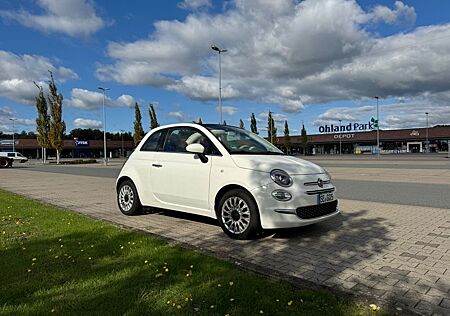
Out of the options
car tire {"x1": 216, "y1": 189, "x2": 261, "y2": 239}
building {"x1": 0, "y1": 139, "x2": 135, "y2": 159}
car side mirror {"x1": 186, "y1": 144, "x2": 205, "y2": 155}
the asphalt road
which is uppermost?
building {"x1": 0, "y1": 139, "x2": 135, "y2": 159}

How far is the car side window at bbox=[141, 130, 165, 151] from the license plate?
9.54 ft

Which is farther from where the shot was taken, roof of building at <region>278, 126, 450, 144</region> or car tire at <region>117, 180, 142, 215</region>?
roof of building at <region>278, 126, 450, 144</region>

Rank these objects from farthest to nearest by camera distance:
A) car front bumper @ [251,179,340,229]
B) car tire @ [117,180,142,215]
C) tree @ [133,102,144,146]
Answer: tree @ [133,102,144,146] → car tire @ [117,180,142,215] → car front bumper @ [251,179,340,229]

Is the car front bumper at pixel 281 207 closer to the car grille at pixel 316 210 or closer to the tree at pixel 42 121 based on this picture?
the car grille at pixel 316 210

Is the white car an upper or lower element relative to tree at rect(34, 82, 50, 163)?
lower

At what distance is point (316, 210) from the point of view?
17.0 ft

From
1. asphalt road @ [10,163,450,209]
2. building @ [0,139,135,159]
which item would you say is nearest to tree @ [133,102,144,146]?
building @ [0,139,135,159]

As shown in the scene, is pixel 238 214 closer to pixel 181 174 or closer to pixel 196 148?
pixel 196 148

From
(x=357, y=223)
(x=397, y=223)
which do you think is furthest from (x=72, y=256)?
(x=397, y=223)

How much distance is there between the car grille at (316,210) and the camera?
196 inches

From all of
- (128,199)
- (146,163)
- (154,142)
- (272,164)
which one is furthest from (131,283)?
(128,199)

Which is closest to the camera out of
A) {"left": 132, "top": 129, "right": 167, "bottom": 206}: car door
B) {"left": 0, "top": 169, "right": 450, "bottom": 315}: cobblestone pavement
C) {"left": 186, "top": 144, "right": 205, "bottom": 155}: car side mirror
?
{"left": 0, "top": 169, "right": 450, "bottom": 315}: cobblestone pavement

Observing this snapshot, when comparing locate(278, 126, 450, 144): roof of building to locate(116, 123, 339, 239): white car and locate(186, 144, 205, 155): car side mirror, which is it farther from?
locate(186, 144, 205, 155): car side mirror

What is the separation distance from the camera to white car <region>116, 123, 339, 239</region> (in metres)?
4.96
